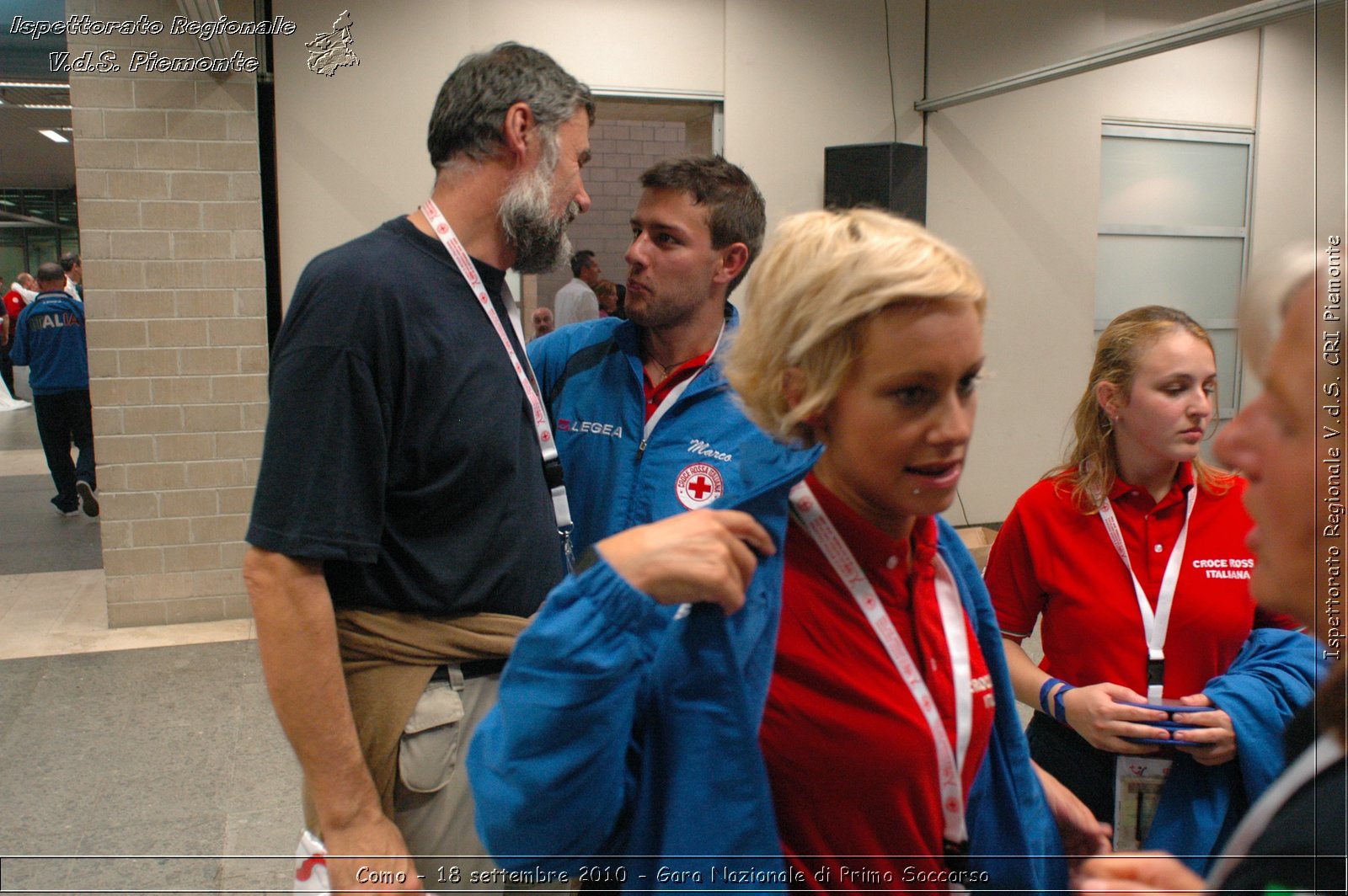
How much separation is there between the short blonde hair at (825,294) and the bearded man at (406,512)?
0.58 metres

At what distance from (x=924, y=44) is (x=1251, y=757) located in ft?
19.4

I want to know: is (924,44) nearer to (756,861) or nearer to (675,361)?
(675,361)

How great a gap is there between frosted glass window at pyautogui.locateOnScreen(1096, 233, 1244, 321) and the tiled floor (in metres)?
6.35

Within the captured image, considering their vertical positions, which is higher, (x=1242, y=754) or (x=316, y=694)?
(x=316, y=694)

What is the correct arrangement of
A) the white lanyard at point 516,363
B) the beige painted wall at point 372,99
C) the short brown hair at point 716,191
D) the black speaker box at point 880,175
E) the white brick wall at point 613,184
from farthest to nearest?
the white brick wall at point 613,184
the black speaker box at point 880,175
the beige painted wall at point 372,99
the short brown hair at point 716,191
the white lanyard at point 516,363

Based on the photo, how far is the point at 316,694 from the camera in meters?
1.37

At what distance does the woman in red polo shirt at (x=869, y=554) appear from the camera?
100cm

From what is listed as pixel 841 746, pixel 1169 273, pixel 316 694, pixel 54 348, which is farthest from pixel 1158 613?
pixel 54 348

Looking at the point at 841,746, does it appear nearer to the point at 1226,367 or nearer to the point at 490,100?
the point at 490,100

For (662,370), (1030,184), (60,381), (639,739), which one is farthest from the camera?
(60,381)

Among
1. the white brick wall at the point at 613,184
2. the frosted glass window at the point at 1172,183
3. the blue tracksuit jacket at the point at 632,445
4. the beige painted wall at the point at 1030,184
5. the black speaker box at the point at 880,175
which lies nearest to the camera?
the blue tracksuit jacket at the point at 632,445

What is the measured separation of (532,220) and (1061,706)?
4.35ft

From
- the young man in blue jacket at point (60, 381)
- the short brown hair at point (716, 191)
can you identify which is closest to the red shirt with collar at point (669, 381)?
the short brown hair at point (716, 191)

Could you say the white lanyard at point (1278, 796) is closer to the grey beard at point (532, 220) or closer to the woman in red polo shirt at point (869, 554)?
the woman in red polo shirt at point (869, 554)
